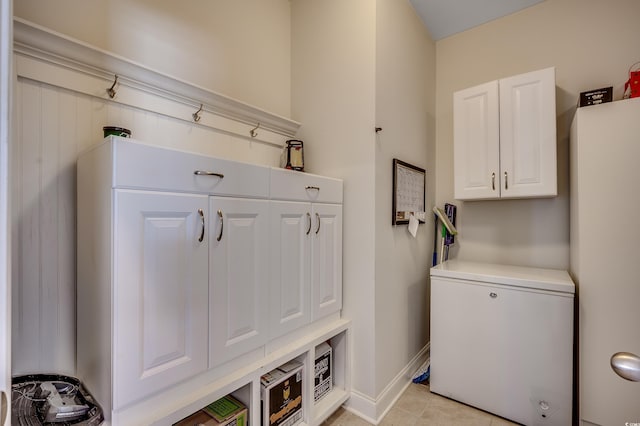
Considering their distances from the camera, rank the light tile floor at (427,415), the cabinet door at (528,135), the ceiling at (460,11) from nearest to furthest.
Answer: the light tile floor at (427,415), the cabinet door at (528,135), the ceiling at (460,11)

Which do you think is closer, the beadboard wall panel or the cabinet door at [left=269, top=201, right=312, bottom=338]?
the beadboard wall panel

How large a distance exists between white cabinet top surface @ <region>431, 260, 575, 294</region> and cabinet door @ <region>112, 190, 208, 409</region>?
5.09ft

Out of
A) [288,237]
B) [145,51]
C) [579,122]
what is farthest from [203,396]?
[579,122]

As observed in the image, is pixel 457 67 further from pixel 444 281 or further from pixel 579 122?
pixel 444 281

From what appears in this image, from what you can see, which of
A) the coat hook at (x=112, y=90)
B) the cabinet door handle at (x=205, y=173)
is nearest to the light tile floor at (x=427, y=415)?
the cabinet door handle at (x=205, y=173)

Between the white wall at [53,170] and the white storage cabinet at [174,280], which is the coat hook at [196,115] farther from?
the white storage cabinet at [174,280]

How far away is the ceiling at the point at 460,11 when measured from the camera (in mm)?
2170

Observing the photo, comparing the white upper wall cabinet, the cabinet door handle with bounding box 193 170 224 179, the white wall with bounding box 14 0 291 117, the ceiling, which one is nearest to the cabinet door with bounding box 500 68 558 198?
the white upper wall cabinet

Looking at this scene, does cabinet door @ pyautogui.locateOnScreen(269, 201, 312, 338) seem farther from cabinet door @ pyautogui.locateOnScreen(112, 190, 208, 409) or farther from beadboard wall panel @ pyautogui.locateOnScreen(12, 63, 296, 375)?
beadboard wall panel @ pyautogui.locateOnScreen(12, 63, 296, 375)

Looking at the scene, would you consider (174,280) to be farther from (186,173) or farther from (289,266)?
(289,266)

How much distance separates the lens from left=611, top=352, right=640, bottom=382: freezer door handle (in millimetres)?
551

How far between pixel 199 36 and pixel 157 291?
4.53 ft

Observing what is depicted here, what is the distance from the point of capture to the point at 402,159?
6.78 ft

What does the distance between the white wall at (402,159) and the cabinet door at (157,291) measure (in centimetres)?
105
